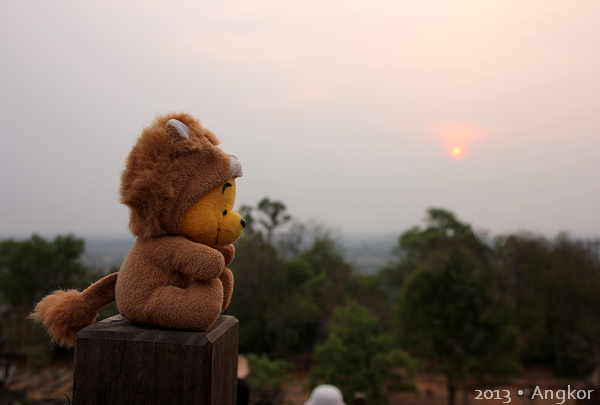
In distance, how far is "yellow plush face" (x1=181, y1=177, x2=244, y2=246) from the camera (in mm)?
1663

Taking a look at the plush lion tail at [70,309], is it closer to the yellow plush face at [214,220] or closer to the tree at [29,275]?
the yellow plush face at [214,220]

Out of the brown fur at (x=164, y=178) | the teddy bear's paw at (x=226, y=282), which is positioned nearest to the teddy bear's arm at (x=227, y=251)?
the teddy bear's paw at (x=226, y=282)

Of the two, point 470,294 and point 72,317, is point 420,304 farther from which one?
point 72,317

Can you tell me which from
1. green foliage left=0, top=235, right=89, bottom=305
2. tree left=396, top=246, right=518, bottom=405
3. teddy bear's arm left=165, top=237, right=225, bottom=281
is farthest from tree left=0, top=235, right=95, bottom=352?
teddy bear's arm left=165, top=237, right=225, bottom=281

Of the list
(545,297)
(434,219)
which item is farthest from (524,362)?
(434,219)

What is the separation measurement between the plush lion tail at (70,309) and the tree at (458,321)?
12.9 meters

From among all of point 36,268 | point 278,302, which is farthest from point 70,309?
point 36,268

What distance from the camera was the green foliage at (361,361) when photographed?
12.4 metres

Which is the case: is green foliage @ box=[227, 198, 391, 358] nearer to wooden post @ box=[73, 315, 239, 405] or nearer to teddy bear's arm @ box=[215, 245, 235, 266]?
teddy bear's arm @ box=[215, 245, 235, 266]

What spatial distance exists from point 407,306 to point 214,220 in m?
13.4

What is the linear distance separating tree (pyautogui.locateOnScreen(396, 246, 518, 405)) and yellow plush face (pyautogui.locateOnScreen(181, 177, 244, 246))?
12.8m

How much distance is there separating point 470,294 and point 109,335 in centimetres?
1343

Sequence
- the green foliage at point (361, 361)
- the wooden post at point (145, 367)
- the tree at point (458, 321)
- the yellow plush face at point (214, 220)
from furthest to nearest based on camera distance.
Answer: the tree at point (458, 321), the green foliage at point (361, 361), the yellow plush face at point (214, 220), the wooden post at point (145, 367)

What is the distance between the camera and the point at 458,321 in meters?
13.0
